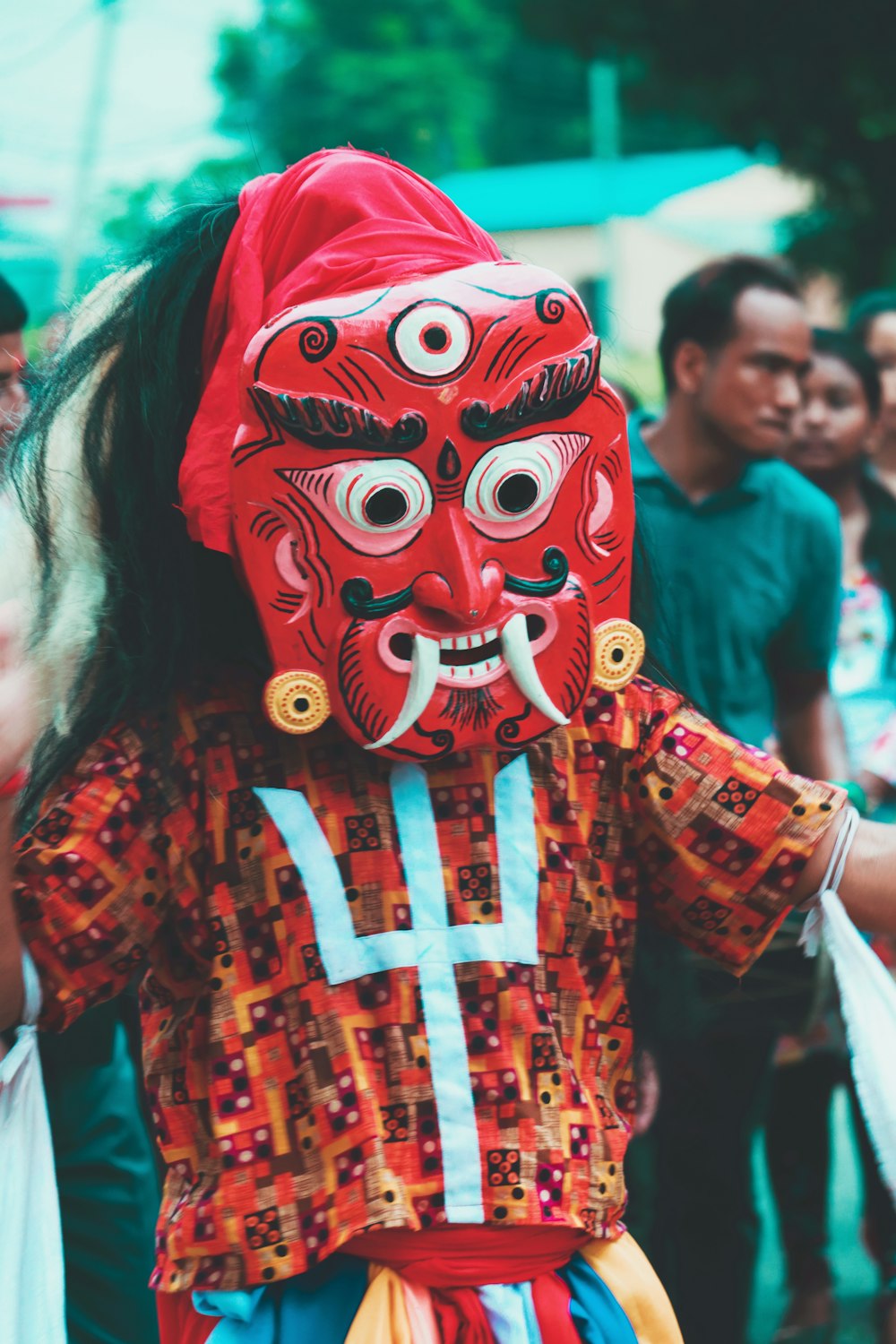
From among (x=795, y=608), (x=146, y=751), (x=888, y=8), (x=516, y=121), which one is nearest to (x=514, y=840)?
(x=146, y=751)

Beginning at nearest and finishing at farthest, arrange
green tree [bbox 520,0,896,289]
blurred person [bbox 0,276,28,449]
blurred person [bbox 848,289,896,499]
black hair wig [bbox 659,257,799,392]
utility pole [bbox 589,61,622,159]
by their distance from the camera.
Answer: blurred person [bbox 0,276,28,449], black hair wig [bbox 659,257,799,392], blurred person [bbox 848,289,896,499], green tree [bbox 520,0,896,289], utility pole [bbox 589,61,622,159]

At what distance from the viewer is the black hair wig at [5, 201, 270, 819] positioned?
177 cm

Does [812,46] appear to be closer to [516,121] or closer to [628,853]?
[628,853]

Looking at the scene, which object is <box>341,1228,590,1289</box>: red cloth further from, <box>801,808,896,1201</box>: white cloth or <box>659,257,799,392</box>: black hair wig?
<box>659,257,799,392</box>: black hair wig

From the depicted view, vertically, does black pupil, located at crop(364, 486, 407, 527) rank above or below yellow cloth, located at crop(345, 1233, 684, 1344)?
above

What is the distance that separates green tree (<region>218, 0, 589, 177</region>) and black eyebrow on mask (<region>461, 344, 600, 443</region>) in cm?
2696

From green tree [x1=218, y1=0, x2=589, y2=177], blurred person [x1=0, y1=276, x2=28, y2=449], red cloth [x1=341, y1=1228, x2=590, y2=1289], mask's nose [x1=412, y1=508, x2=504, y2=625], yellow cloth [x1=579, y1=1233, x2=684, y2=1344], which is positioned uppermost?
green tree [x1=218, y1=0, x2=589, y2=177]

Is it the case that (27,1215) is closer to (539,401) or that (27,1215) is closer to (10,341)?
(539,401)

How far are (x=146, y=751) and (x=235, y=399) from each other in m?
0.36

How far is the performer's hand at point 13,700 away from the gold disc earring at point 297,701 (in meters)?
0.22

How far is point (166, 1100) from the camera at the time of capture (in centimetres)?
175

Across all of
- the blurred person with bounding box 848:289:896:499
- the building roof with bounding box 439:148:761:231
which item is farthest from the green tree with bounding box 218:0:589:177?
the blurred person with bounding box 848:289:896:499

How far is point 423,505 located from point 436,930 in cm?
42

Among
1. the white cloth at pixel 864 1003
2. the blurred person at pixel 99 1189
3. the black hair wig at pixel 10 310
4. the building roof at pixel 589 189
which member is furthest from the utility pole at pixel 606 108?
the white cloth at pixel 864 1003
